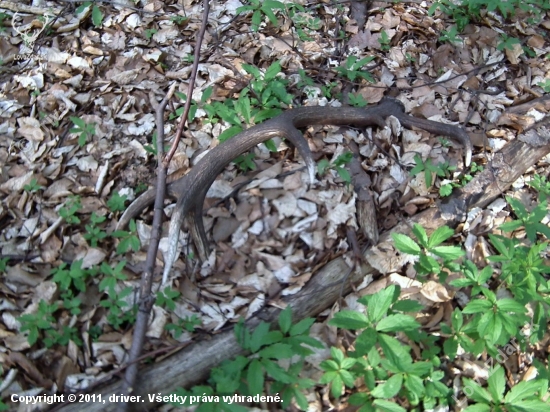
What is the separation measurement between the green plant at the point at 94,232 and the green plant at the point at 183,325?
0.74 m

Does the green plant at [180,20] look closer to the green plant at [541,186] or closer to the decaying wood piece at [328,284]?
the decaying wood piece at [328,284]

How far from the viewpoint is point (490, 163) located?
3193mm

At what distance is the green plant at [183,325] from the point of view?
8.21 ft

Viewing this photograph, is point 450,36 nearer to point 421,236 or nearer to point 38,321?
point 421,236

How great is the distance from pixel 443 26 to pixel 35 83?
11.9 ft

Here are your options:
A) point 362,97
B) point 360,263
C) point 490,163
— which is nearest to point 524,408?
point 360,263

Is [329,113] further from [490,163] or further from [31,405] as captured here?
[31,405]

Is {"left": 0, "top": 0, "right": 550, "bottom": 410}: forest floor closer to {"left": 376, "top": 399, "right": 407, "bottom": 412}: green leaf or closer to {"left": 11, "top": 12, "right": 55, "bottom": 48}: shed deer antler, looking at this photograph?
{"left": 11, "top": 12, "right": 55, "bottom": 48}: shed deer antler

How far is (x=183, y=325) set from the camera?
8.38 feet

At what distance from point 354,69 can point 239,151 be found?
1330mm

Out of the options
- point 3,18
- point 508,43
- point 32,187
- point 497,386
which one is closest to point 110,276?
point 32,187

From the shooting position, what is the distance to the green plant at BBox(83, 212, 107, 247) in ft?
9.18

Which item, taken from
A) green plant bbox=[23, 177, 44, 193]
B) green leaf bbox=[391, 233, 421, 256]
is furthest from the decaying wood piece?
green plant bbox=[23, 177, 44, 193]

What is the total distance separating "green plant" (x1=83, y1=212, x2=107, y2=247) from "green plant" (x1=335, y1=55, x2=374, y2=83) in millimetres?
2146
